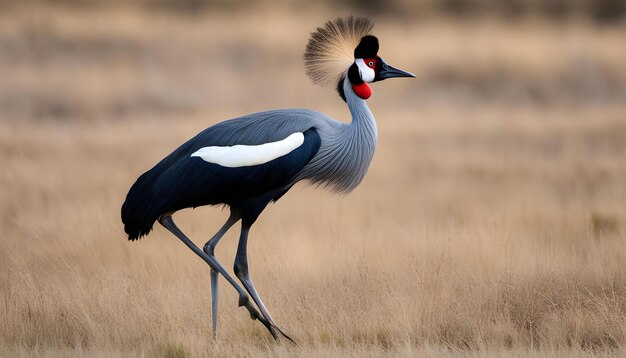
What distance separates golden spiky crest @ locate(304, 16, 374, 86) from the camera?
624cm

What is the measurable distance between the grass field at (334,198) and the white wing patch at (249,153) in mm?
956

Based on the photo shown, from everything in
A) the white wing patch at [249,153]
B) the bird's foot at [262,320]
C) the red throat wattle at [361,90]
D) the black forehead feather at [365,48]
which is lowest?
the bird's foot at [262,320]

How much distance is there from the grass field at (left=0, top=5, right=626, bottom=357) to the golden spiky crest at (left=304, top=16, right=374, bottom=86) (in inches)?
48.0

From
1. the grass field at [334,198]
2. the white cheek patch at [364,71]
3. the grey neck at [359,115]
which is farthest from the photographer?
the white cheek patch at [364,71]

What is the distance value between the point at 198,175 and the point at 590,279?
248 centimetres

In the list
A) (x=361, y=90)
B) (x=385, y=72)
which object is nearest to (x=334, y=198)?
(x=385, y=72)

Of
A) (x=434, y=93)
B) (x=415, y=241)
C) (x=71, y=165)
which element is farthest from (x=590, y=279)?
(x=434, y=93)

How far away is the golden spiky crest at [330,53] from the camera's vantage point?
6.24 metres

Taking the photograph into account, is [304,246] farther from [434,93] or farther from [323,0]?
[323,0]

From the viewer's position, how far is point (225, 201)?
5.91 metres

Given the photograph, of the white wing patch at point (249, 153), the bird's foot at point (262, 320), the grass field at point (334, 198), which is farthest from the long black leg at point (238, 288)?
the white wing patch at point (249, 153)

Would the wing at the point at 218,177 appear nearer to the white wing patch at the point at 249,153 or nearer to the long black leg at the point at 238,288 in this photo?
the white wing patch at the point at 249,153

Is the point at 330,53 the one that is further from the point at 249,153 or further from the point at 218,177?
the point at 218,177

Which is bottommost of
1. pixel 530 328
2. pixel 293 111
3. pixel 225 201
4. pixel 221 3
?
pixel 530 328
